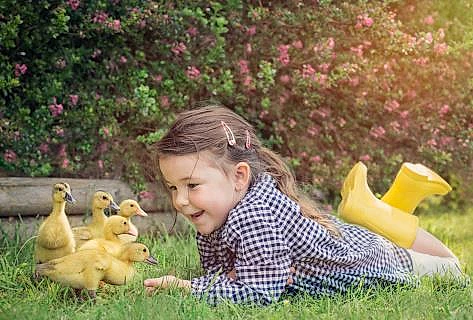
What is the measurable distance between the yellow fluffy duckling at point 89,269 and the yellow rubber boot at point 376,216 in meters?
1.23

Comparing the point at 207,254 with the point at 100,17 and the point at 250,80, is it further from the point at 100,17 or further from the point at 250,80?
the point at 250,80

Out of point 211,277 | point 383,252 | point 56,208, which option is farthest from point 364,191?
point 56,208

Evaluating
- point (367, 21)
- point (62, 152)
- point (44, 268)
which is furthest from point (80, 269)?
point (367, 21)

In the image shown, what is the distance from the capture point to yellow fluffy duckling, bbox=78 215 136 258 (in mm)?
3008

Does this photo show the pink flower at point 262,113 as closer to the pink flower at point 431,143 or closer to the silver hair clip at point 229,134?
the pink flower at point 431,143

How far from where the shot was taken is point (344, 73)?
4801mm

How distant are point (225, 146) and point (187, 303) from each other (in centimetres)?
63

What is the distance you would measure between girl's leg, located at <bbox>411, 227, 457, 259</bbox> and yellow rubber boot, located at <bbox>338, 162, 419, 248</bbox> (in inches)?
1.2

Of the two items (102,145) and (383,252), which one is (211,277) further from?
(102,145)

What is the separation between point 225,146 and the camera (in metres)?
3.07

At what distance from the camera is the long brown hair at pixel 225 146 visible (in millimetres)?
3025

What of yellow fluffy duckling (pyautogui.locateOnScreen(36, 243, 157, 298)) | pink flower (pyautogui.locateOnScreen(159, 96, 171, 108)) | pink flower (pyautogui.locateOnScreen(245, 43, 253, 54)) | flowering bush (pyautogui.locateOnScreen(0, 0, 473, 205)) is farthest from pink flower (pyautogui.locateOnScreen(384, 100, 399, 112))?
yellow fluffy duckling (pyautogui.locateOnScreen(36, 243, 157, 298))

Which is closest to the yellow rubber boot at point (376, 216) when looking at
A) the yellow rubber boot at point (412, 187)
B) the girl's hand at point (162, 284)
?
the yellow rubber boot at point (412, 187)

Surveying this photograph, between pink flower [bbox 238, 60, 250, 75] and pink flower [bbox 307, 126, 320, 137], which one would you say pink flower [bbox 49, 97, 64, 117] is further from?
pink flower [bbox 307, 126, 320, 137]
